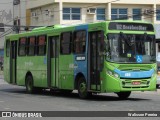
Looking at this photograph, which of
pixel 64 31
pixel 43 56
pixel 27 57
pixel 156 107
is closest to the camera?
pixel 156 107

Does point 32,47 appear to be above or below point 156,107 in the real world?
above

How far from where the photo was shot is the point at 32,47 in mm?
24500

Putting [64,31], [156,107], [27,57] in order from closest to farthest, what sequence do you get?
[156,107], [64,31], [27,57]

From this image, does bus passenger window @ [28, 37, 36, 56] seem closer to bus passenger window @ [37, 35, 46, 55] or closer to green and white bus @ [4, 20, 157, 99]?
bus passenger window @ [37, 35, 46, 55]

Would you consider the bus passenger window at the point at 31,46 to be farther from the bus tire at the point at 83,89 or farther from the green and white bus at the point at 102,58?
the bus tire at the point at 83,89

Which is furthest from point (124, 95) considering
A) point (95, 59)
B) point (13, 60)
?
point (13, 60)

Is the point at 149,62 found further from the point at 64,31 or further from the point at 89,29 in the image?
the point at 64,31

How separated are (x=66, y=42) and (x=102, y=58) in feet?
9.64

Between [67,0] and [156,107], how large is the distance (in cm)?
4323

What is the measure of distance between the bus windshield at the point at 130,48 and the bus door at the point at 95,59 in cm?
48

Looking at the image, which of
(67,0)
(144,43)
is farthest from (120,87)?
(67,0)

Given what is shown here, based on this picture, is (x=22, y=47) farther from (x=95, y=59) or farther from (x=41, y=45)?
(x=95, y=59)

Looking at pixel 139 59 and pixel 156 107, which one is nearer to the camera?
pixel 156 107

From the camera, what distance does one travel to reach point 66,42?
2153 centimetres
